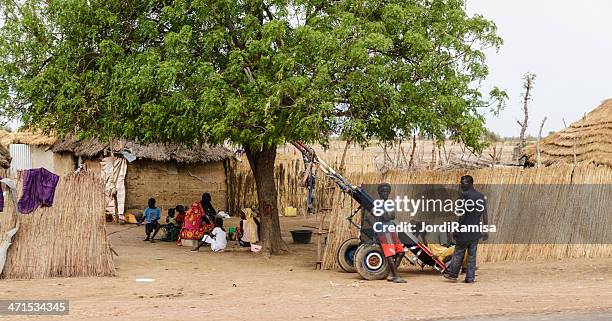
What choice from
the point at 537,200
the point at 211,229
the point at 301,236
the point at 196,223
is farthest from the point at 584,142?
the point at 196,223

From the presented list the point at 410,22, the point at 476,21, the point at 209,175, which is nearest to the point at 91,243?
the point at 410,22

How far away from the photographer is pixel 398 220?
45.4 feet

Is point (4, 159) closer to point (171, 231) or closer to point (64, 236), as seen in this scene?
point (171, 231)

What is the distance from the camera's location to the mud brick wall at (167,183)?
24.2m

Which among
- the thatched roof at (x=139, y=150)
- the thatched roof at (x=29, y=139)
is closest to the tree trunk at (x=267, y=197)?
the thatched roof at (x=139, y=150)

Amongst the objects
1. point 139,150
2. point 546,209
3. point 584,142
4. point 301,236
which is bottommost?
point 301,236

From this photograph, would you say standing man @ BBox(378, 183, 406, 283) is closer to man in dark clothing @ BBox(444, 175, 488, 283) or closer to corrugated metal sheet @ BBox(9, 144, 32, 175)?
man in dark clothing @ BBox(444, 175, 488, 283)

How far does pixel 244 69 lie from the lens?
549 inches

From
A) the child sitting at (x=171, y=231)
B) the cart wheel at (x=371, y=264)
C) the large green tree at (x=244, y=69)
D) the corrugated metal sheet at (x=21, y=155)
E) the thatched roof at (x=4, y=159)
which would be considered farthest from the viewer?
the corrugated metal sheet at (x=21, y=155)

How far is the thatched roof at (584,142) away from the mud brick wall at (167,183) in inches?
385

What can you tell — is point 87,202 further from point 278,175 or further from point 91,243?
point 278,175

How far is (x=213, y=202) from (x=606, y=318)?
17989 mm

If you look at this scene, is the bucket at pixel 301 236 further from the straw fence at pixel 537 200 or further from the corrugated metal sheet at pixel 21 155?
the corrugated metal sheet at pixel 21 155

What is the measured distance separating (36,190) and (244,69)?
4008mm
